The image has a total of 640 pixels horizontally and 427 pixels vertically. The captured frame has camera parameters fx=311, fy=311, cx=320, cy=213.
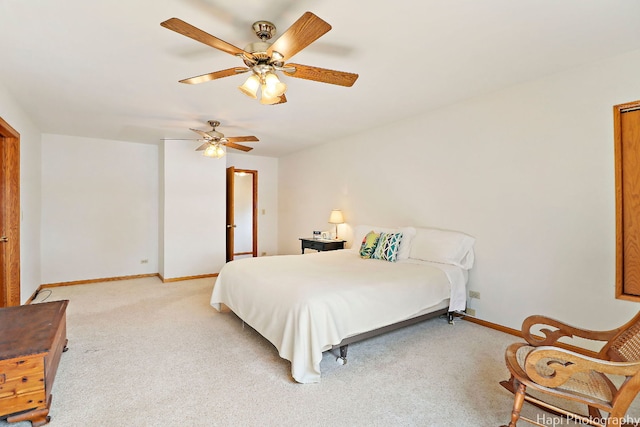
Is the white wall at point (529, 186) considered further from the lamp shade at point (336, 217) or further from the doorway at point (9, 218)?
the doorway at point (9, 218)

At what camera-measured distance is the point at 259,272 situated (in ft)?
10.2

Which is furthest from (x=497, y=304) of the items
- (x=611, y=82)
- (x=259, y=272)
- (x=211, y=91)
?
(x=211, y=91)

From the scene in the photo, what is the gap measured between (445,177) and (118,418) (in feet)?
12.1

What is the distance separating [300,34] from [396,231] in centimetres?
286

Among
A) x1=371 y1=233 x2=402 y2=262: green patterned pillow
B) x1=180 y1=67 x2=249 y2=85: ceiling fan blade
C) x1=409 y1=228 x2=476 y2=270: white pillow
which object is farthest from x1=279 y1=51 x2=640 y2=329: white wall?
x1=180 y1=67 x2=249 y2=85: ceiling fan blade

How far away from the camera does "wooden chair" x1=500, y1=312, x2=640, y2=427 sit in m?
1.40

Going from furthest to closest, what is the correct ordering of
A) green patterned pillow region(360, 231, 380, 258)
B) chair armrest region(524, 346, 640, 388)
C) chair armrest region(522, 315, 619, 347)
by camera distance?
green patterned pillow region(360, 231, 380, 258) < chair armrest region(522, 315, 619, 347) < chair armrest region(524, 346, 640, 388)

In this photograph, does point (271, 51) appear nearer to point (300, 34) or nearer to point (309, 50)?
point (300, 34)

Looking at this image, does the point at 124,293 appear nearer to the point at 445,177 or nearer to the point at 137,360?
the point at 137,360

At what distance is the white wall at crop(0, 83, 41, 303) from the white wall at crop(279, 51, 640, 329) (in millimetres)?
4470

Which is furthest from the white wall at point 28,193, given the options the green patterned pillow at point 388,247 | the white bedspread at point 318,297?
the green patterned pillow at point 388,247

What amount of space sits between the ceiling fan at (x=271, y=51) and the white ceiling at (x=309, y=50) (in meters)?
0.22

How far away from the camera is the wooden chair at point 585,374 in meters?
1.40

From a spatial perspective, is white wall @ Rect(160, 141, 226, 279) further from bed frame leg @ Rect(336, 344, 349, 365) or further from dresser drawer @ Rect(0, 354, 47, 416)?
bed frame leg @ Rect(336, 344, 349, 365)
